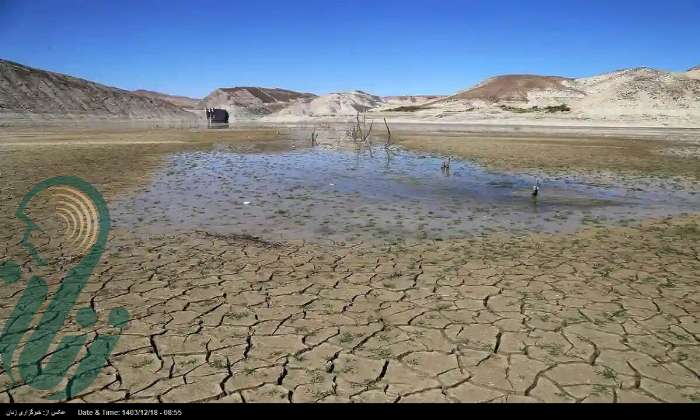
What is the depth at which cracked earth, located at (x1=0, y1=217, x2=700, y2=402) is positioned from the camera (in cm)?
317

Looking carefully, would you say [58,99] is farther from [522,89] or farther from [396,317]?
[396,317]

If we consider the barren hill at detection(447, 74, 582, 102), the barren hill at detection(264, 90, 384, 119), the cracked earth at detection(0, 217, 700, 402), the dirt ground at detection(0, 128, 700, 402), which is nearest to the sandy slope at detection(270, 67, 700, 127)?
the barren hill at detection(447, 74, 582, 102)

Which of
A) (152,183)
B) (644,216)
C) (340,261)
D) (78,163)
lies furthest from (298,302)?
(78,163)

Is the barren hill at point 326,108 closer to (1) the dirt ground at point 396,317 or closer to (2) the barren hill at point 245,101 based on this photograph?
(2) the barren hill at point 245,101

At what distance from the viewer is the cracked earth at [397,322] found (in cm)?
317

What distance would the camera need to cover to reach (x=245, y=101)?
143375 mm

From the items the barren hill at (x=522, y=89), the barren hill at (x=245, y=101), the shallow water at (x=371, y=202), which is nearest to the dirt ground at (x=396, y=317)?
the shallow water at (x=371, y=202)

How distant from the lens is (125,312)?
4.32 meters

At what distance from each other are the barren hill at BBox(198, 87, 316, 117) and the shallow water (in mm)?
104288

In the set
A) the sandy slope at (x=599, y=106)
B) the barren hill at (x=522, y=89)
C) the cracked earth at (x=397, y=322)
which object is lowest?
the cracked earth at (x=397, y=322)

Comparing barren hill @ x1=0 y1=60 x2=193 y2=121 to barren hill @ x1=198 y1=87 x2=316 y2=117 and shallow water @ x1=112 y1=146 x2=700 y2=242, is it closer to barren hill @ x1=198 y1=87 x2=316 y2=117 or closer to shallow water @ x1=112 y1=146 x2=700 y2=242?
barren hill @ x1=198 y1=87 x2=316 y2=117

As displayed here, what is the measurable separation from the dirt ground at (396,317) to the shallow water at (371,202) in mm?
772

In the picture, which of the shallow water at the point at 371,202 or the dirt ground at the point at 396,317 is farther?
the shallow water at the point at 371,202

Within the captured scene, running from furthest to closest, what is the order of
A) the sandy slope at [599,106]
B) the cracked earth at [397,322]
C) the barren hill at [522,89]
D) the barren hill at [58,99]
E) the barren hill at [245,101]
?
the barren hill at [245,101]
the barren hill at [522,89]
the barren hill at [58,99]
the sandy slope at [599,106]
the cracked earth at [397,322]
